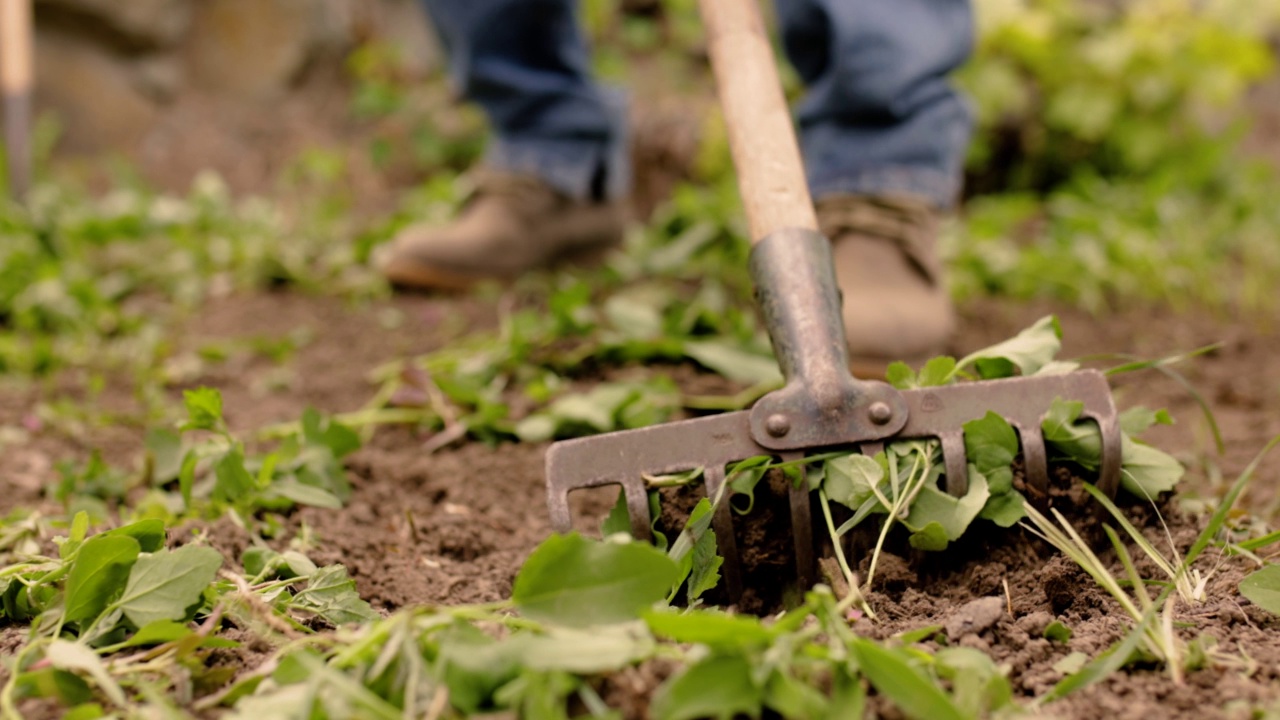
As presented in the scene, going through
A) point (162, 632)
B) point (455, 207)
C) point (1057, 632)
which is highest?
point (455, 207)

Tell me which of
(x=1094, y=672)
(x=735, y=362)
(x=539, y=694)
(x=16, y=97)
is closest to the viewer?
(x=539, y=694)

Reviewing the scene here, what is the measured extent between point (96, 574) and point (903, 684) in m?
0.64

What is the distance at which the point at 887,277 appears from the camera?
6.35 ft

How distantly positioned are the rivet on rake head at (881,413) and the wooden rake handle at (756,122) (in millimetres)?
295

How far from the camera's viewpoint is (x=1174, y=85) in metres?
4.14

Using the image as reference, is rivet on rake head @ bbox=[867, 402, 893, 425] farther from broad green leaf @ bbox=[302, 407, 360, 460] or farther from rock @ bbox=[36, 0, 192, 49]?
rock @ bbox=[36, 0, 192, 49]

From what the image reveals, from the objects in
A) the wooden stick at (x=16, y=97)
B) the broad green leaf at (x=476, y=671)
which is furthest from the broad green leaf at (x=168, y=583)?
the wooden stick at (x=16, y=97)

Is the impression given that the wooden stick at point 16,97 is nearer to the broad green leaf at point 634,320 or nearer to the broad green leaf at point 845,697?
the broad green leaf at point 634,320

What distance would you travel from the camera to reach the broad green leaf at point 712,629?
69 cm

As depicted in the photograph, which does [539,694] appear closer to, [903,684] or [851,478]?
[903,684]

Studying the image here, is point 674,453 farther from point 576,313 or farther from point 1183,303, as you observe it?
point 1183,303

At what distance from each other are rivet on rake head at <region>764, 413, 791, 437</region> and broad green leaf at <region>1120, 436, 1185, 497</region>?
342mm

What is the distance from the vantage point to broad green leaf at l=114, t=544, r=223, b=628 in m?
0.86

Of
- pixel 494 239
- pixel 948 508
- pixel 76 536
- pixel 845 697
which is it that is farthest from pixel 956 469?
pixel 494 239
